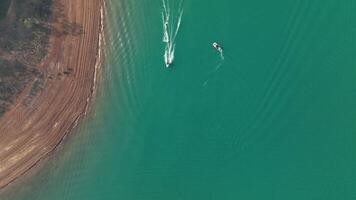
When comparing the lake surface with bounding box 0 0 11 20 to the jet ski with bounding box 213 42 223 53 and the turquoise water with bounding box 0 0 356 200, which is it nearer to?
the turquoise water with bounding box 0 0 356 200

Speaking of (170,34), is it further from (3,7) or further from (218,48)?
(3,7)

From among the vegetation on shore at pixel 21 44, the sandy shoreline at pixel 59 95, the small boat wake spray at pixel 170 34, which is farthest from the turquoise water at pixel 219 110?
the vegetation on shore at pixel 21 44

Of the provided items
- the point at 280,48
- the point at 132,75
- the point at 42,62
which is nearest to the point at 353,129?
the point at 280,48

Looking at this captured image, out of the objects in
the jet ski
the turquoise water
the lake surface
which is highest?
the lake surface

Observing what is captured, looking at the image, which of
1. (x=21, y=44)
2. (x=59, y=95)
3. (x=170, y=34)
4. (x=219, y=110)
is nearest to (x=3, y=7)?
(x=21, y=44)

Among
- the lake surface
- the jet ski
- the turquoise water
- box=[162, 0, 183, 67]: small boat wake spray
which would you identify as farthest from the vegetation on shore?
the jet ski
